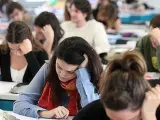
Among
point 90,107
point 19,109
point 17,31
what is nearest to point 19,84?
point 17,31

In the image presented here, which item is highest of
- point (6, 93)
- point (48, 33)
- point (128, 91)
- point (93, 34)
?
point (128, 91)

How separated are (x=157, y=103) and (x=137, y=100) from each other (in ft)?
Answer: 0.30

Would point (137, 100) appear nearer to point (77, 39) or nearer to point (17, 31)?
point (77, 39)

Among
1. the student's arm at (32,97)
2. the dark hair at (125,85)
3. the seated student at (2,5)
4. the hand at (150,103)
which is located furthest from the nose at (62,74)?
the seated student at (2,5)

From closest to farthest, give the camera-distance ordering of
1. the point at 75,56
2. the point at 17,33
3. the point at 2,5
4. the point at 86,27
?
the point at 75,56, the point at 17,33, the point at 86,27, the point at 2,5

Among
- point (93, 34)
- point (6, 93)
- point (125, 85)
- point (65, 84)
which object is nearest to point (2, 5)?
point (93, 34)

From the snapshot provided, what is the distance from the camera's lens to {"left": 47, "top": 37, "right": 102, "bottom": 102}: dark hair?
74.9 inches

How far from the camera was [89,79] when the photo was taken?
1.99 m

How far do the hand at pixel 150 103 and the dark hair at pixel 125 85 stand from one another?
0.06ft

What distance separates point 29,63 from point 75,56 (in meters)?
0.82

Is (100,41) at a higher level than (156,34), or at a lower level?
lower

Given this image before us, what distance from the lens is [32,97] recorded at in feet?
6.88

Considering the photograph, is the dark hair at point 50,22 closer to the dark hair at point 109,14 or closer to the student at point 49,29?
the student at point 49,29

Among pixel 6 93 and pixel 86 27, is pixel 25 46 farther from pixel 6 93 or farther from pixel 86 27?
pixel 86 27
